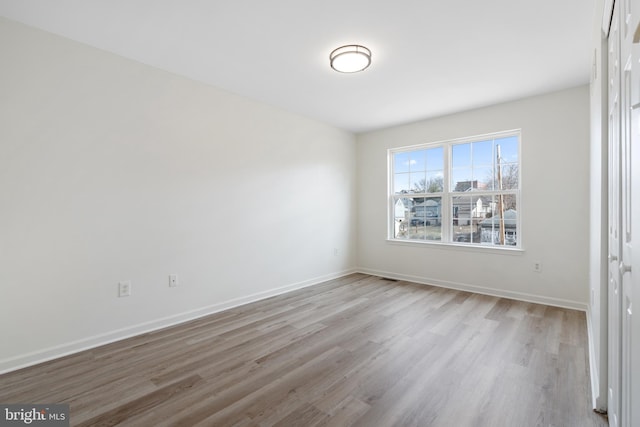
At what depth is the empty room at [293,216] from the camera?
172cm

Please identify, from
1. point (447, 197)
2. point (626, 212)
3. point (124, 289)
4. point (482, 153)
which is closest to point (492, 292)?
point (447, 197)

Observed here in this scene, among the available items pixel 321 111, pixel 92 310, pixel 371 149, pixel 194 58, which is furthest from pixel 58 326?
pixel 371 149

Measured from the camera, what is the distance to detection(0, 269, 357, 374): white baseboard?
86.0 inches

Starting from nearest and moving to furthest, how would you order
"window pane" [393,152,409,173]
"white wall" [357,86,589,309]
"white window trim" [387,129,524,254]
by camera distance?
1. "white wall" [357,86,589,309]
2. "white window trim" [387,129,524,254]
3. "window pane" [393,152,409,173]

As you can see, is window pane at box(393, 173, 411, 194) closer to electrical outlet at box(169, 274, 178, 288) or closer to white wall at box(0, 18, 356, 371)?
white wall at box(0, 18, 356, 371)

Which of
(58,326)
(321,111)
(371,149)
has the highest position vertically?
(321,111)

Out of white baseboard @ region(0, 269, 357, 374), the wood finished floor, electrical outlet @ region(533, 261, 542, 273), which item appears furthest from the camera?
electrical outlet @ region(533, 261, 542, 273)

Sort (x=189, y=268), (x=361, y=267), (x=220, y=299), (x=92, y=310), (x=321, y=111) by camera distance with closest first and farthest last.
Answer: (x=92, y=310), (x=189, y=268), (x=220, y=299), (x=321, y=111), (x=361, y=267)

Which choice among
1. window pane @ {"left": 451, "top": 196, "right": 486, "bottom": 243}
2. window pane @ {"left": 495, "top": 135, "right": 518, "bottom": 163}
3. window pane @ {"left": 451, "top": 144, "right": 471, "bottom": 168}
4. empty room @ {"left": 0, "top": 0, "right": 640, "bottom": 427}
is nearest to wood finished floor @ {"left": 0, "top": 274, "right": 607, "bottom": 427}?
empty room @ {"left": 0, "top": 0, "right": 640, "bottom": 427}

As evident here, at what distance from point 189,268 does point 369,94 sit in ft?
9.46

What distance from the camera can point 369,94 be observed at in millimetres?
3566

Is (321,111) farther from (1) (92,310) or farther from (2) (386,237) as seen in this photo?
(1) (92,310)

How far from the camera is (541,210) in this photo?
11.8ft

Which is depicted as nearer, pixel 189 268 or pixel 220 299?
pixel 189 268
